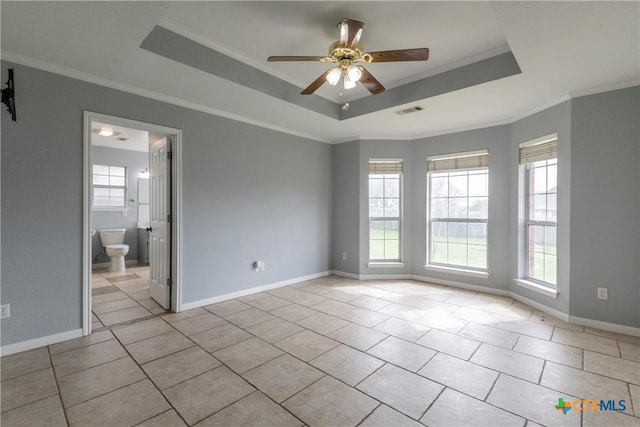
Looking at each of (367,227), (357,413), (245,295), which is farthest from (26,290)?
(367,227)

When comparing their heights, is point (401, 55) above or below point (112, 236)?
above

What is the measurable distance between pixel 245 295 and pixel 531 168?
419 centimetres

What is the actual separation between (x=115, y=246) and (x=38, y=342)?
139 inches

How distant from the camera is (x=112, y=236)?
240 inches

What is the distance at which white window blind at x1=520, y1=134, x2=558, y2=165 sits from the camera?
3.50m

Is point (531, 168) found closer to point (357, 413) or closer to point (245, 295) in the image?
point (357, 413)

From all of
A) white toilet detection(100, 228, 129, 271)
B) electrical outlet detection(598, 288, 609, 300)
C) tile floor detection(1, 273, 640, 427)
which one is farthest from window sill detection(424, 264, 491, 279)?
white toilet detection(100, 228, 129, 271)

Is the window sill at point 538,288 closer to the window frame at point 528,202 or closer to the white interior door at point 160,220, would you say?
the window frame at point 528,202

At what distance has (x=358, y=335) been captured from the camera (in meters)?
2.90

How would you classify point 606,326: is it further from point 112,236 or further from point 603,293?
point 112,236

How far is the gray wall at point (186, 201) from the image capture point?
2551 mm

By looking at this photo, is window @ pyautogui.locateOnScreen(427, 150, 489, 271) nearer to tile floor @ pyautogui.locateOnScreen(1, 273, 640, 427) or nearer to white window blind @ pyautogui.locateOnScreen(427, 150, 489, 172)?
white window blind @ pyautogui.locateOnScreen(427, 150, 489, 172)

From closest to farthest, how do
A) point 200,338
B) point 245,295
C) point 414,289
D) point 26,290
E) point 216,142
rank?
point 26,290 → point 200,338 → point 216,142 → point 245,295 → point 414,289

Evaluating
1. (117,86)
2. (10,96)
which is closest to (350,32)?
(117,86)
